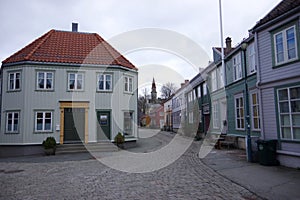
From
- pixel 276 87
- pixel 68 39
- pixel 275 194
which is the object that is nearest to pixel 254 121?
pixel 276 87

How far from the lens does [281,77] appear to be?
1095 centimetres

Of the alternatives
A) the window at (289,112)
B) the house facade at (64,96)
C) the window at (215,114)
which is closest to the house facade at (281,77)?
the window at (289,112)

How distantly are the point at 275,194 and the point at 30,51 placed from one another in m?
18.6

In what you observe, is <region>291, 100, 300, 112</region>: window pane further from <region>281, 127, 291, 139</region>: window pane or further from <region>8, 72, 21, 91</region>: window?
<region>8, 72, 21, 91</region>: window

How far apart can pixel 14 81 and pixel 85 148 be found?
7152mm

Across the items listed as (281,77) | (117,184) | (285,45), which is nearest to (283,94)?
(281,77)

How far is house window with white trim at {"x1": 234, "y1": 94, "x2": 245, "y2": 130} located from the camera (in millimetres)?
16531

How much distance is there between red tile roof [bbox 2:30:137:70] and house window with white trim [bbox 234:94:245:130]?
354 inches

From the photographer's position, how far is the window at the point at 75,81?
18.7 m

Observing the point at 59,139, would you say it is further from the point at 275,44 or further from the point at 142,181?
the point at 275,44

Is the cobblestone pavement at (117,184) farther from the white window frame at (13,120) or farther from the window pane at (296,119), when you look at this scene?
the white window frame at (13,120)

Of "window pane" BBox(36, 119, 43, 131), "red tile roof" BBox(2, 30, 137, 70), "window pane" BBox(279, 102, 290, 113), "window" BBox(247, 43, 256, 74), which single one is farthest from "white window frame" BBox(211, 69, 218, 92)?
"window pane" BBox(36, 119, 43, 131)

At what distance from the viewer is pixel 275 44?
37.5 ft

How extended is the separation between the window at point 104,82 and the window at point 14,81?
571 centimetres
